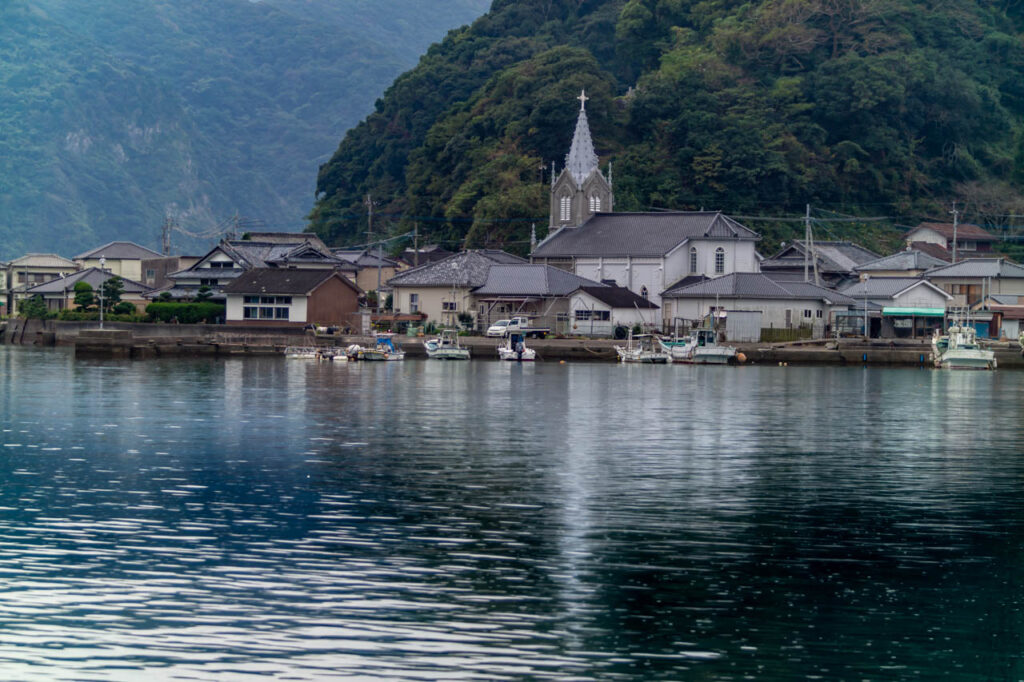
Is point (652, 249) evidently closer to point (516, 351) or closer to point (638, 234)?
point (638, 234)

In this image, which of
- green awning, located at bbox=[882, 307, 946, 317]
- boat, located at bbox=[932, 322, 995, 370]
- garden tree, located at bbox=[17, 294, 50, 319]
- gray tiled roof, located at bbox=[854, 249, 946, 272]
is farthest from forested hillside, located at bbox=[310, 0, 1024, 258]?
boat, located at bbox=[932, 322, 995, 370]

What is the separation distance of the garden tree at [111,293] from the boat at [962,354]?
5202cm

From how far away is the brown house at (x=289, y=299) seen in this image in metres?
81.6

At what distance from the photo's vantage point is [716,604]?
1544 centimetres

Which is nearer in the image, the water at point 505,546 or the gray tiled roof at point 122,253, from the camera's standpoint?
the water at point 505,546

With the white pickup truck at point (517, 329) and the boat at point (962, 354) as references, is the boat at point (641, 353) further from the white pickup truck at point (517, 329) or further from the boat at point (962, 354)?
the boat at point (962, 354)

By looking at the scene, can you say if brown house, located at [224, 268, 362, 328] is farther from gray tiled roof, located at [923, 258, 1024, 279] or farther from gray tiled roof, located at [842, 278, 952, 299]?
gray tiled roof, located at [923, 258, 1024, 279]

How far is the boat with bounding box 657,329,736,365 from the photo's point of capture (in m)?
70.9

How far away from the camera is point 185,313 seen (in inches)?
3305

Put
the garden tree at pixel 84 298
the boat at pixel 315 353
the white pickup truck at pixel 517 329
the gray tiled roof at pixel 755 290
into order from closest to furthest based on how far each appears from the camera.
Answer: the boat at pixel 315 353 → the gray tiled roof at pixel 755 290 → the white pickup truck at pixel 517 329 → the garden tree at pixel 84 298

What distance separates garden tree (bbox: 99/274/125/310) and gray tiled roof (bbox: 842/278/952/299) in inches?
1865

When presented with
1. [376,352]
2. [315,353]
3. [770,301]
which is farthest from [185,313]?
[770,301]

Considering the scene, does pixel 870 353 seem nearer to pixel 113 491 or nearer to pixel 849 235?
pixel 849 235

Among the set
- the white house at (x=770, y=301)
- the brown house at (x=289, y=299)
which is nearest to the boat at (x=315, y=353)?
the brown house at (x=289, y=299)
